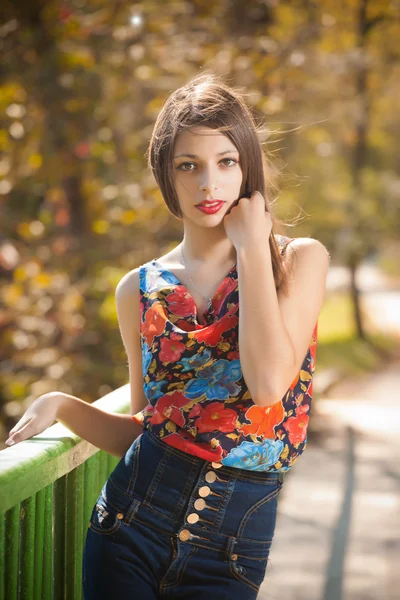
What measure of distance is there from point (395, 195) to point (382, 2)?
5738 mm

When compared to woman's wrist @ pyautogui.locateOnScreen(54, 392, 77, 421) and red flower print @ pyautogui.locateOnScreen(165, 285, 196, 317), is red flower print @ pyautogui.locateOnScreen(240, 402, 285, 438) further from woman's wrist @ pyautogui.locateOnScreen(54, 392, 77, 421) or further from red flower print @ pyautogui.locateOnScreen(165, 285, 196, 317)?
woman's wrist @ pyautogui.locateOnScreen(54, 392, 77, 421)

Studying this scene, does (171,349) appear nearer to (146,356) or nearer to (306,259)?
(146,356)

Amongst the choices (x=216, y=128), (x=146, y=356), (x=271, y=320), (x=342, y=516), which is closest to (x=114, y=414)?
(x=146, y=356)

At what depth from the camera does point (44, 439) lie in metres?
1.95

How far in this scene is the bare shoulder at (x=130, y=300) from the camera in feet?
6.84

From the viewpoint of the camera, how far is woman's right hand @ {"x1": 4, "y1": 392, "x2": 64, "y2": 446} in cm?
195

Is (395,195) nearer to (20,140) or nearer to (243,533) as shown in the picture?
(20,140)

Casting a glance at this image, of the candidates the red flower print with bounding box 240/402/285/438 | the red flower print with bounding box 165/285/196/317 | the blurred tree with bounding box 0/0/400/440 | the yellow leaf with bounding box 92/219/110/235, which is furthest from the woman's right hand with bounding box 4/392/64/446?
the yellow leaf with bounding box 92/219/110/235

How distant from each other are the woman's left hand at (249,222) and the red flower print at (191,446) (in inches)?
15.8

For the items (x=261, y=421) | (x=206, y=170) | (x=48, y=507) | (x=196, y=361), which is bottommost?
Answer: (x=48, y=507)

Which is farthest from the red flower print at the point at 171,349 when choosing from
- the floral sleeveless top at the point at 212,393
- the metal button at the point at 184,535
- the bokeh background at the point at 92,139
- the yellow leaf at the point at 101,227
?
the yellow leaf at the point at 101,227

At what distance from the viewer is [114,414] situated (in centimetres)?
218

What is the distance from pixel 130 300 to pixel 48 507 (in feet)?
1.62

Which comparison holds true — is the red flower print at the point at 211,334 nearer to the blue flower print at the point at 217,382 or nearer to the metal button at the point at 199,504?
the blue flower print at the point at 217,382
